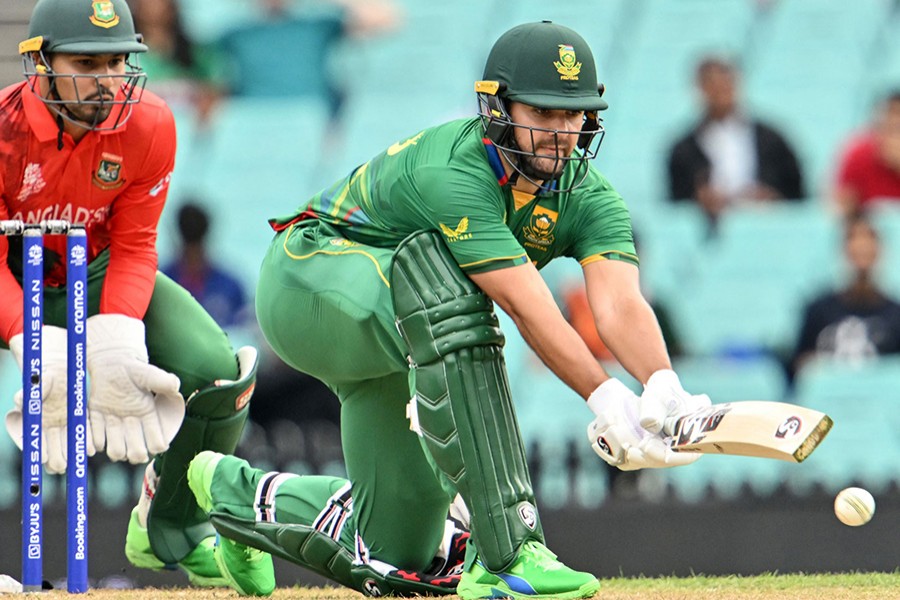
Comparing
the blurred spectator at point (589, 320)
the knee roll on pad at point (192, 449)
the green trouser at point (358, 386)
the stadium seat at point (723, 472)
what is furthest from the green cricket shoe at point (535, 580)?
the blurred spectator at point (589, 320)

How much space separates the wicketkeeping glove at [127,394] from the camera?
406cm

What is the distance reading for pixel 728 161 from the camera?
27.1ft

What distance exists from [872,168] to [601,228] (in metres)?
5.17

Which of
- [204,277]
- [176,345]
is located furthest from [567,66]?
[204,277]

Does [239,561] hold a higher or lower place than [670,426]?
lower

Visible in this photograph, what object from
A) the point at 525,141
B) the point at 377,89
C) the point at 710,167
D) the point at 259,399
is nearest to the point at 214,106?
the point at 377,89

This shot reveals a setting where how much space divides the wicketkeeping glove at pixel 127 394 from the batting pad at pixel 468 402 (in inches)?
40.2

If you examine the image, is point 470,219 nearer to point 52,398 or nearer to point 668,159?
point 52,398

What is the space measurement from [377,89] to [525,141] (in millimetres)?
5562

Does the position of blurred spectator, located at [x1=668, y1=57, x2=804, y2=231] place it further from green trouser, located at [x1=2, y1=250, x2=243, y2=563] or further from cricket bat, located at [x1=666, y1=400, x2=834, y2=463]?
cricket bat, located at [x1=666, y1=400, x2=834, y2=463]

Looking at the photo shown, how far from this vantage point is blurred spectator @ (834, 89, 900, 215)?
837 cm

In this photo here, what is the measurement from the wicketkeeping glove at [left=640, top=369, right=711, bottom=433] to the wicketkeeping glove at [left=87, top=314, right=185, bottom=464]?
4.62ft

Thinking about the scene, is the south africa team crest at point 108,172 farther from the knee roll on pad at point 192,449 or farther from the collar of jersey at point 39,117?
the knee roll on pad at point 192,449

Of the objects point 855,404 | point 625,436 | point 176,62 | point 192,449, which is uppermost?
point 176,62
